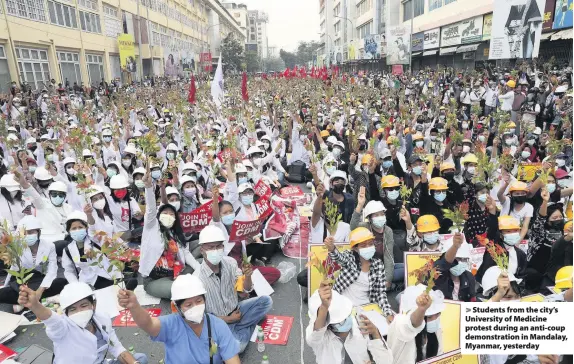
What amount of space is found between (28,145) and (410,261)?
8996 millimetres

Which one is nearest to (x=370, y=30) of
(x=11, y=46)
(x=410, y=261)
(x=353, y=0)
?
(x=353, y=0)

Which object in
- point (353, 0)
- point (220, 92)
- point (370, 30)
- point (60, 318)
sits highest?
point (353, 0)

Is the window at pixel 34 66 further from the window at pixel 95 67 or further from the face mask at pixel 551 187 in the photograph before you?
the face mask at pixel 551 187

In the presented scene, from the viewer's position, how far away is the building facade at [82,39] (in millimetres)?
19328

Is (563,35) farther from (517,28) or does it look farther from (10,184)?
(10,184)

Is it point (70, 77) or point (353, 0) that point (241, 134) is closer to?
point (70, 77)

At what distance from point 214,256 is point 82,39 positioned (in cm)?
2784

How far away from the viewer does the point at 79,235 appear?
14.9 ft

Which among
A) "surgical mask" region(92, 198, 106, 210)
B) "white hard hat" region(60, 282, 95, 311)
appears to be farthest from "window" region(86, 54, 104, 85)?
"white hard hat" region(60, 282, 95, 311)

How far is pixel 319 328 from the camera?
2.81 meters

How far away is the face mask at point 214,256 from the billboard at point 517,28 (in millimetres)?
13410

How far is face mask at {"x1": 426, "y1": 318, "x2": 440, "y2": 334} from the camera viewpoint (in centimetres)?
311

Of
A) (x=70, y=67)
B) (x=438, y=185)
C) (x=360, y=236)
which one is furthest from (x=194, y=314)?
(x=70, y=67)

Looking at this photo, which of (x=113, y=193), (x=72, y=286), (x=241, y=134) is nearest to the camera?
(x=72, y=286)
